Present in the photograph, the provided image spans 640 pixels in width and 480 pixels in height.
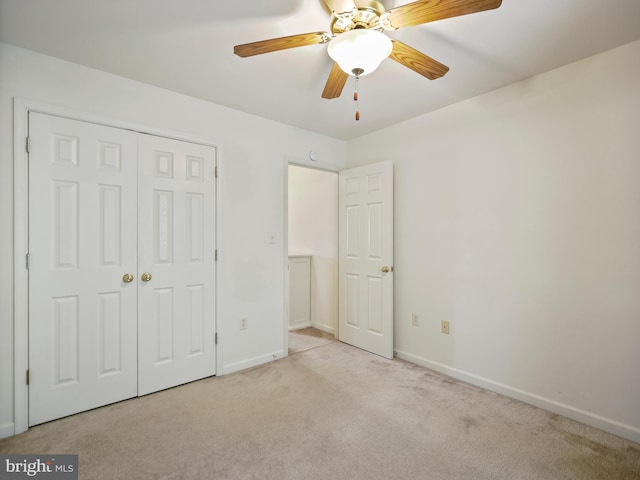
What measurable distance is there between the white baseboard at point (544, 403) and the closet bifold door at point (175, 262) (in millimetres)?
2092

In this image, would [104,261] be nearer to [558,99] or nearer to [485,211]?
[485,211]

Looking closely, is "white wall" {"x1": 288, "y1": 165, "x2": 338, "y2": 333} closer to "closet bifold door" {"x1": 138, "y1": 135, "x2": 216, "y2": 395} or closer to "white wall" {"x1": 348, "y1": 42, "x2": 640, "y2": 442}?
"white wall" {"x1": 348, "y1": 42, "x2": 640, "y2": 442}

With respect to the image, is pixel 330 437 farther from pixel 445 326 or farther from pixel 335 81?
pixel 335 81

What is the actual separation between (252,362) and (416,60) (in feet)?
9.15

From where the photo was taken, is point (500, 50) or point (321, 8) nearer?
point (321, 8)

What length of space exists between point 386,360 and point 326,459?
1578 mm

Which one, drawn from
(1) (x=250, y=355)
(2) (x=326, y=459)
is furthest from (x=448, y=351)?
(1) (x=250, y=355)

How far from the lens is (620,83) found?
202cm

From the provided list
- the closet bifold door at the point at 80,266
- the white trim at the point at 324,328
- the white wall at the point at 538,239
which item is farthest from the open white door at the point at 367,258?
the closet bifold door at the point at 80,266

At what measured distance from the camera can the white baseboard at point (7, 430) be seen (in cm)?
194

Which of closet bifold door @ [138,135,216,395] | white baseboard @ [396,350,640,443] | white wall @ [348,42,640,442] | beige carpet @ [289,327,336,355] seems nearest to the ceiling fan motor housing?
white wall @ [348,42,640,442]

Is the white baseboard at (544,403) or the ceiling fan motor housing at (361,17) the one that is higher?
the ceiling fan motor housing at (361,17)

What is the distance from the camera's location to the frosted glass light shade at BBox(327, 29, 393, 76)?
151 centimetres

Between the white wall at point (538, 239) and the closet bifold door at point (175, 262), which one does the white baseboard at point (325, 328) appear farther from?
the closet bifold door at point (175, 262)
